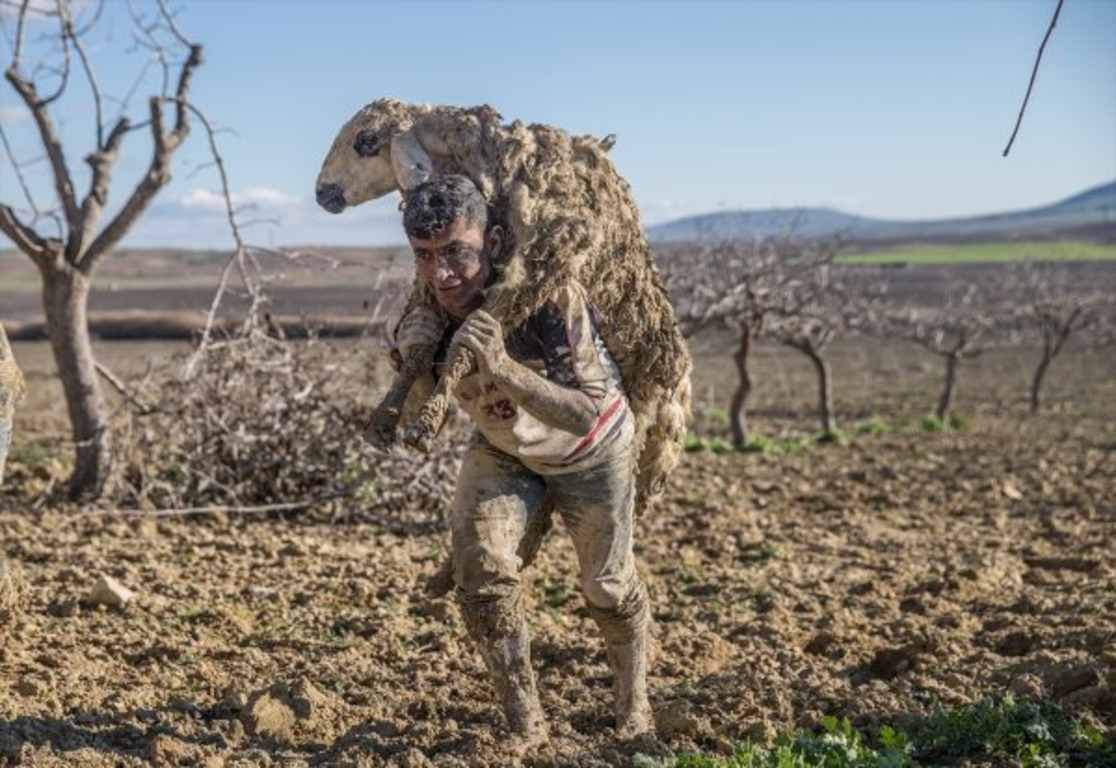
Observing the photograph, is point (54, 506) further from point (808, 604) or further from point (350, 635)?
point (808, 604)

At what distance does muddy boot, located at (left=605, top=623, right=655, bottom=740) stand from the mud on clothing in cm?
62

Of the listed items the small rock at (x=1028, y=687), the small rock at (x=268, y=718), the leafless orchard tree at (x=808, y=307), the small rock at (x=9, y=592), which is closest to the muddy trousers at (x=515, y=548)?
Result: the small rock at (x=268, y=718)

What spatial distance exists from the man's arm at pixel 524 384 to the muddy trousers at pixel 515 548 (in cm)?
31

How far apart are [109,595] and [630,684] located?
8.84ft

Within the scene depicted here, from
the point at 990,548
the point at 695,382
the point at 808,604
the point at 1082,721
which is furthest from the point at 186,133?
the point at 695,382

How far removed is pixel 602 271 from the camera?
4395 millimetres

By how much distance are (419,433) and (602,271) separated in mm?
1008

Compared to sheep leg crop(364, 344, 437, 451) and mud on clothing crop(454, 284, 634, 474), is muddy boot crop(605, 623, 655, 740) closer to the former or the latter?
mud on clothing crop(454, 284, 634, 474)

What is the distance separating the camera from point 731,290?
14008 millimetres

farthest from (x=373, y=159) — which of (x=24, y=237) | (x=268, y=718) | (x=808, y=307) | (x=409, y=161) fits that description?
(x=808, y=307)

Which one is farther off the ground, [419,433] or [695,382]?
[419,433]

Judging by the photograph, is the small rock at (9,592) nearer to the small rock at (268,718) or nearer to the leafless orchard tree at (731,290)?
the small rock at (268,718)

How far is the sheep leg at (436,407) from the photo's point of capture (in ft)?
12.0

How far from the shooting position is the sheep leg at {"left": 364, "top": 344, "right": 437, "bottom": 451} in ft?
12.9
